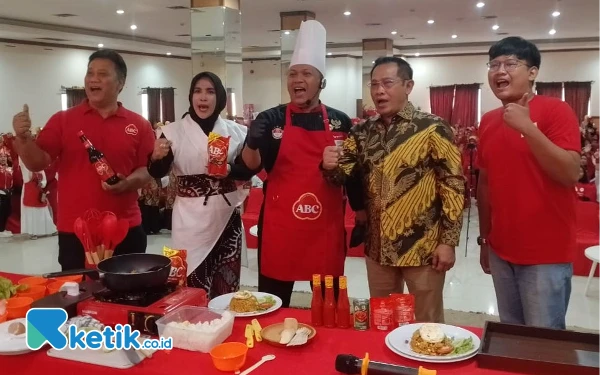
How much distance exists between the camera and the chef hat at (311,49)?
2268 mm

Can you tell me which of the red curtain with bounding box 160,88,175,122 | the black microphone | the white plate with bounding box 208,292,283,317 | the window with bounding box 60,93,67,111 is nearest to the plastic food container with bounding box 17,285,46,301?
the white plate with bounding box 208,292,283,317

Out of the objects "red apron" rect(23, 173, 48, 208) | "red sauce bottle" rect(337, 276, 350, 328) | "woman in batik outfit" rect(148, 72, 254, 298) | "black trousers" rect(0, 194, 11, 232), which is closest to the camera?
"red sauce bottle" rect(337, 276, 350, 328)

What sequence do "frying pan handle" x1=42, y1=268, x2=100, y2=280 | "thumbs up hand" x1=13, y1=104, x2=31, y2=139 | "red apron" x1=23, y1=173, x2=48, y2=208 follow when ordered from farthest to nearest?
"red apron" x1=23, y1=173, x2=48, y2=208 → "thumbs up hand" x1=13, y1=104, x2=31, y2=139 → "frying pan handle" x1=42, y1=268, x2=100, y2=280

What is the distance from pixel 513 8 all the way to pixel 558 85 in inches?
276

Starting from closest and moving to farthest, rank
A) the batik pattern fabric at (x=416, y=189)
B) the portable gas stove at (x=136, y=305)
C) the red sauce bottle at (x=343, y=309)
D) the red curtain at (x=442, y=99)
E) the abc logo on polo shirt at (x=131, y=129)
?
the portable gas stove at (x=136, y=305) → the red sauce bottle at (x=343, y=309) → the batik pattern fabric at (x=416, y=189) → the abc logo on polo shirt at (x=131, y=129) → the red curtain at (x=442, y=99)

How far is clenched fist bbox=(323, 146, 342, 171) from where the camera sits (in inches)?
80.9

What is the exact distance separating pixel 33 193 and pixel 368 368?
6008 millimetres

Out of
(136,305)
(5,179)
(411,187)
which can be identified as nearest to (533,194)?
(411,187)

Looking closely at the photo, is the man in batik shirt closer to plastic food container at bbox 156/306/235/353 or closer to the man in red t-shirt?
the man in red t-shirt

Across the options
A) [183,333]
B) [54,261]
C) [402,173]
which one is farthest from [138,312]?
[54,261]

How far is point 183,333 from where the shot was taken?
1547 millimetres

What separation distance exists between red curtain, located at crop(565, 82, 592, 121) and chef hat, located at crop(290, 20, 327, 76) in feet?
50.4

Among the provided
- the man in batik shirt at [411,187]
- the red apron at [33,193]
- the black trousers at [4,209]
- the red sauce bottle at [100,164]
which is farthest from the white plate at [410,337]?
the black trousers at [4,209]

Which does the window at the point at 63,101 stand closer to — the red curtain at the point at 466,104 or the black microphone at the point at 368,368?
the red curtain at the point at 466,104
